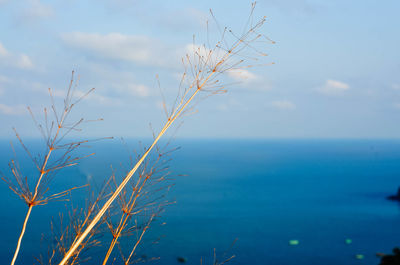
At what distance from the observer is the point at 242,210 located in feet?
154

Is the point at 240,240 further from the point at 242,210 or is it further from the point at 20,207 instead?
the point at 20,207

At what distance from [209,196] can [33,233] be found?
2620 centimetres

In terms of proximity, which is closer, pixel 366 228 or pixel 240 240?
pixel 240 240

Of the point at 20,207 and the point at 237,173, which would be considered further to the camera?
the point at 237,173

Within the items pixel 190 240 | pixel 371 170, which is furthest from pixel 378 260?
pixel 371 170

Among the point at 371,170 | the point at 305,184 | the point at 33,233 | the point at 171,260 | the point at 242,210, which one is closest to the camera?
the point at 171,260

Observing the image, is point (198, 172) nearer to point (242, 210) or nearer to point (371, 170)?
point (242, 210)

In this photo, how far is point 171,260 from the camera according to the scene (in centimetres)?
2970

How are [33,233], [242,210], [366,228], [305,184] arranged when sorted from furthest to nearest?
[305,184]
[242,210]
[366,228]
[33,233]

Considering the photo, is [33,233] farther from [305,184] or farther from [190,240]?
[305,184]

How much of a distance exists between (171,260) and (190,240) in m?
5.15

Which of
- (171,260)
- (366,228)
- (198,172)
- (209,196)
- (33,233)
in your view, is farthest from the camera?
(198,172)

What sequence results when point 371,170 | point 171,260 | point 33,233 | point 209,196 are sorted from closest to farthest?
point 171,260 < point 33,233 < point 209,196 < point 371,170

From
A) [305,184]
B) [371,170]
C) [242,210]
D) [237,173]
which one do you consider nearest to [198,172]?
[237,173]
